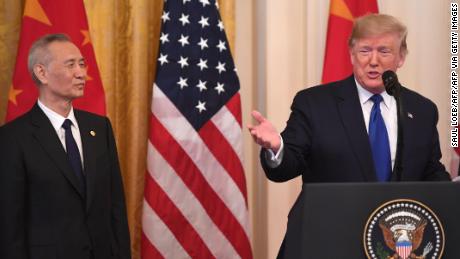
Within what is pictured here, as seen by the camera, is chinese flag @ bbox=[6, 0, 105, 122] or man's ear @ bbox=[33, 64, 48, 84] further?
chinese flag @ bbox=[6, 0, 105, 122]

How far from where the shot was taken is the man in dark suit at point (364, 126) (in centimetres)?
234

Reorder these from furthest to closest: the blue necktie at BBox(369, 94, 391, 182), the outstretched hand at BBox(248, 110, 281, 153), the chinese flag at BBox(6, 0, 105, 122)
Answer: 1. the chinese flag at BBox(6, 0, 105, 122)
2. the blue necktie at BBox(369, 94, 391, 182)
3. the outstretched hand at BBox(248, 110, 281, 153)

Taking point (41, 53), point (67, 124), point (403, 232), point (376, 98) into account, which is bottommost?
point (67, 124)

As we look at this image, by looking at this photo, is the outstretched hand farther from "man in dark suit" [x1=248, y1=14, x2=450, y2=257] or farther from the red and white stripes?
the red and white stripes

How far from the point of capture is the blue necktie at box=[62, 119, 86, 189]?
9.89 feet

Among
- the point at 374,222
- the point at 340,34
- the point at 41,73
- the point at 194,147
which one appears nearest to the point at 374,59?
the point at 374,222

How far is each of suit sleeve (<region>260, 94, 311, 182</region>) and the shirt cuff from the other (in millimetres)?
11

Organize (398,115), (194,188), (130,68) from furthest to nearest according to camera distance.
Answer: (130,68) → (194,188) → (398,115)

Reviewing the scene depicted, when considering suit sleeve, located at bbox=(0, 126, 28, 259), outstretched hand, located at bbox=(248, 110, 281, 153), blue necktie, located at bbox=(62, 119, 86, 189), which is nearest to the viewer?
outstretched hand, located at bbox=(248, 110, 281, 153)

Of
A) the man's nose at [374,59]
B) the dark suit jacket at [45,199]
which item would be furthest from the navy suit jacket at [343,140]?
the dark suit jacket at [45,199]

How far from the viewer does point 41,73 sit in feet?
10.3

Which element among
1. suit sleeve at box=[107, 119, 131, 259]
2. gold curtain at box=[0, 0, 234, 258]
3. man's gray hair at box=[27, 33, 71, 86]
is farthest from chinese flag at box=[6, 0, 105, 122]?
suit sleeve at box=[107, 119, 131, 259]

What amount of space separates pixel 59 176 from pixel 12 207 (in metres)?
0.24

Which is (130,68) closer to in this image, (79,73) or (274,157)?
(79,73)
